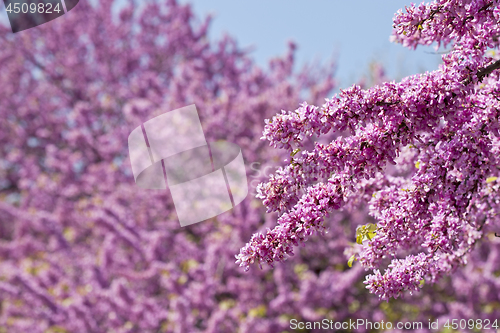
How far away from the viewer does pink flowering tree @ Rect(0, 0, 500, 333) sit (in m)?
2.16

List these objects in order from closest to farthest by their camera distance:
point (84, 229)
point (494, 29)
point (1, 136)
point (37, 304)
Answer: point (494, 29), point (37, 304), point (84, 229), point (1, 136)

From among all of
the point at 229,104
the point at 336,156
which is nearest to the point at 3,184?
the point at 229,104

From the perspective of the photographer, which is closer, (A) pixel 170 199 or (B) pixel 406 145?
(B) pixel 406 145

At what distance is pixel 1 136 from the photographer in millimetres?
12828

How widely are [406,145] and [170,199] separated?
7.29m

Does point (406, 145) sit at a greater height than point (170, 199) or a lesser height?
lesser

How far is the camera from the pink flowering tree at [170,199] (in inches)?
85.2

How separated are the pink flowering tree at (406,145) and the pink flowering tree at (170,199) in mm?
10

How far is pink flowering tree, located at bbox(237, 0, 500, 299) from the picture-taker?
2.08 meters

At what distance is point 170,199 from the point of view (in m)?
9.07

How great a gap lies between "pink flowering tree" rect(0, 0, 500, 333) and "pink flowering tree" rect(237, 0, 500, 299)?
0.01 m

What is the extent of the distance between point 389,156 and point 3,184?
13.3 meters

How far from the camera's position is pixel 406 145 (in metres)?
2.17

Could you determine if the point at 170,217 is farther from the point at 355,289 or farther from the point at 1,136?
the point at 1,136
